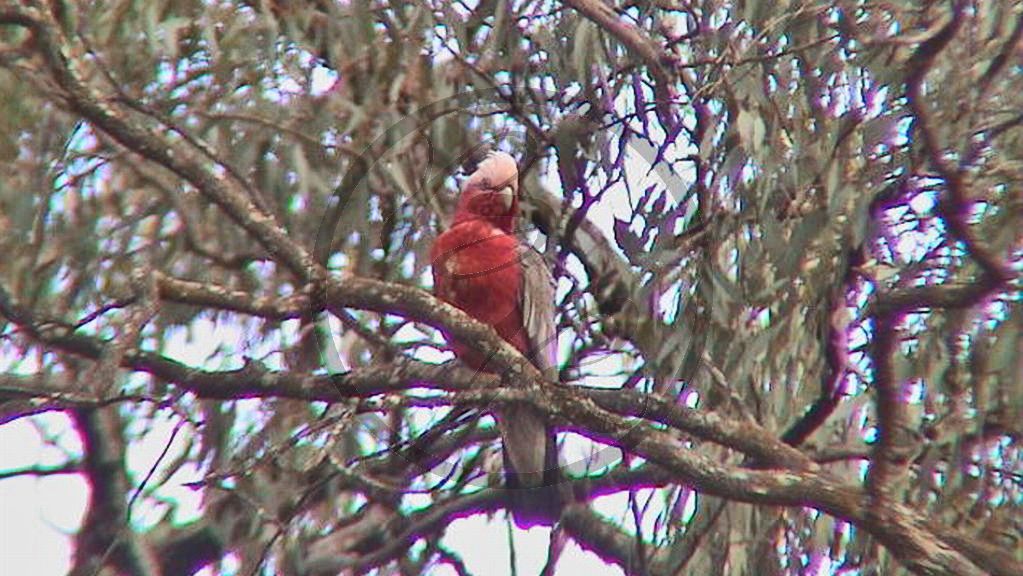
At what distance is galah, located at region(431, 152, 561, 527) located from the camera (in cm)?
304

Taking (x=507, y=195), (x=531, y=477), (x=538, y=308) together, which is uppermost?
(x=507, y=195)

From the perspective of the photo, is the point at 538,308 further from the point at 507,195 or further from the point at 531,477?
the point at 531,477

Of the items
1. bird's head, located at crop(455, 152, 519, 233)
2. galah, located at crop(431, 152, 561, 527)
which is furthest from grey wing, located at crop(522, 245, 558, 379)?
bird's head, located at crop(455, 152, 519, 233)

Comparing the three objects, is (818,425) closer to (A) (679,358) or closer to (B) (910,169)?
(A) (679,358)

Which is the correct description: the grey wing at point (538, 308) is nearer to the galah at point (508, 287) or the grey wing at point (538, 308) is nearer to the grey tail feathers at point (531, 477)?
the galah at point (508, 287)

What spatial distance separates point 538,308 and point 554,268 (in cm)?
18

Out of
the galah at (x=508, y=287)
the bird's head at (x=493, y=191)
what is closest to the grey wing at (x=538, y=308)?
the galah at (x=508, y=287)

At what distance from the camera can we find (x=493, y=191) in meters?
3.16

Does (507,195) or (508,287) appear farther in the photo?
(508,287)

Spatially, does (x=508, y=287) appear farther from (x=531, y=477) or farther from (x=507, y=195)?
(x=531, y=477)

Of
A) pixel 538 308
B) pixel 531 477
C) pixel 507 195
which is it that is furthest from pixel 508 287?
pixel 531 477

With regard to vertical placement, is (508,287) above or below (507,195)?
below

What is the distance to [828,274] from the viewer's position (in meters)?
Answer: 2.36

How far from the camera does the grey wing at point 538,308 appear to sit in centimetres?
312
